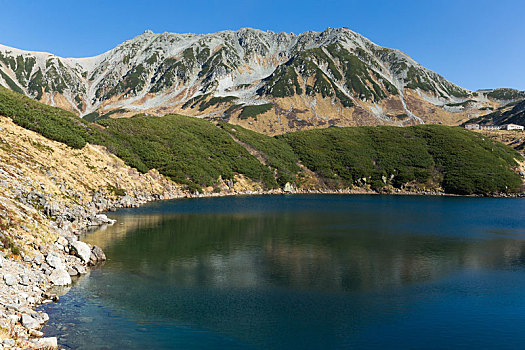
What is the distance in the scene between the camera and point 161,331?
75.9 ft

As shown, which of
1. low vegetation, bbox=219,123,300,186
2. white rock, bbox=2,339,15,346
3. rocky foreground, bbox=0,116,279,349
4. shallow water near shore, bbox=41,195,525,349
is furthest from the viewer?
low vegetation, bbox=219,123,300,186

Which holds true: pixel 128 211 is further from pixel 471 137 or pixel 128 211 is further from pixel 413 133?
pixel 471 137

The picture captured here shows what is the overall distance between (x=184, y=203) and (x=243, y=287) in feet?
195

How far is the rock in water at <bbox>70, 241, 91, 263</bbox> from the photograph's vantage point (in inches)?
1391

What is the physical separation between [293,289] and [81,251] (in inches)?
796

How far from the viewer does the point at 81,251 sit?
117ft

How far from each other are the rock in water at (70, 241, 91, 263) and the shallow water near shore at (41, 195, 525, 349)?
6.89ft

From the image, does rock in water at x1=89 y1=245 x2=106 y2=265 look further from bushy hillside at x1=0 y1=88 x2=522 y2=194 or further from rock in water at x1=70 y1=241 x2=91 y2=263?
bushy hillside at x1=0 y1=88 x2=522 y2=194

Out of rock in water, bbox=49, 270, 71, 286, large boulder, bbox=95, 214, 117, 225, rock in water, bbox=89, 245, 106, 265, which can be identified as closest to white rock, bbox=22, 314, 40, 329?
rock in water, bbox=49, 270, 71, 286

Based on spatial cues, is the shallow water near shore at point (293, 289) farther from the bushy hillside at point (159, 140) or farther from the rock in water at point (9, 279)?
the bushy hillside at point (159, 140)

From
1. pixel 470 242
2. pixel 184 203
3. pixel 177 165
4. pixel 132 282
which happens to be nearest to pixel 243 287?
pixel 132 282

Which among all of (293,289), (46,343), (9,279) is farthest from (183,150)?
(46,343)

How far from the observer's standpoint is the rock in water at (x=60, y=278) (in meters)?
29.0

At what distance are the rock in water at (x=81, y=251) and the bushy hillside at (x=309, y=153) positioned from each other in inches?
2229
